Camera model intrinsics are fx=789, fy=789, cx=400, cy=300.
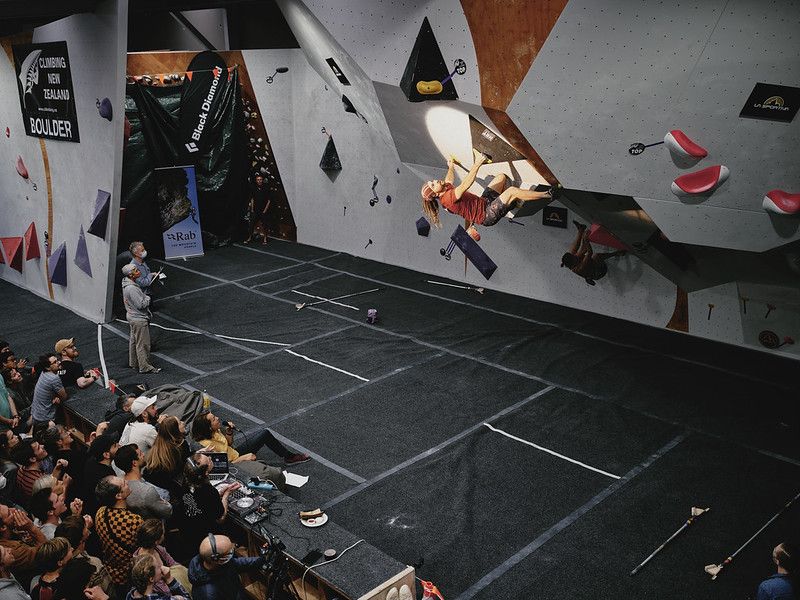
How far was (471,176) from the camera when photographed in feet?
25.7

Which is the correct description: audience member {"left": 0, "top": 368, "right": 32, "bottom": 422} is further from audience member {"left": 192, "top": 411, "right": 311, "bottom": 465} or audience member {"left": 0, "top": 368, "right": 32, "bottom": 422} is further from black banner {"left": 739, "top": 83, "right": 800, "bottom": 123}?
black banner {"left": 739, "top": 83, "right": 800, "bottom": 123}

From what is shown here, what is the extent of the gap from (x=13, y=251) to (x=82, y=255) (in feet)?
7.82

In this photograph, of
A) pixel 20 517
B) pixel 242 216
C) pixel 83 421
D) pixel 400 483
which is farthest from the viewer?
pixel 242 216

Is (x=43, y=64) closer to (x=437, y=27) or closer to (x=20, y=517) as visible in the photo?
(x=437, y=27)

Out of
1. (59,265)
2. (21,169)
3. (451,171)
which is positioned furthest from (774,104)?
(21,169)

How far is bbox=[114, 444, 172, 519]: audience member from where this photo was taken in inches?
186

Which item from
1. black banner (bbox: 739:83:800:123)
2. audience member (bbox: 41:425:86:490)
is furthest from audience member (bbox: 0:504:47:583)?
black banner (bbox: 739:83:800:123)

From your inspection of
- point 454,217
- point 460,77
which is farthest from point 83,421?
point 454,217

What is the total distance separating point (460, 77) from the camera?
6641mm

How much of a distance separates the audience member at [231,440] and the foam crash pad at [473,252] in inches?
194

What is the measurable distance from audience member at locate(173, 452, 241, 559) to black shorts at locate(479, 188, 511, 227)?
3839 millimetres

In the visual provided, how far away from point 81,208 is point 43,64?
1.86m

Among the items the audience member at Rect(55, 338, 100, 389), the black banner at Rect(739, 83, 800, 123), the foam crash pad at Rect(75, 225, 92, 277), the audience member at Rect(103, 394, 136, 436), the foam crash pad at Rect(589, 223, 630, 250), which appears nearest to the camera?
the black banner at Rect(739, 83, 800, 123)

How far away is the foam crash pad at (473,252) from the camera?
10.8 meters
